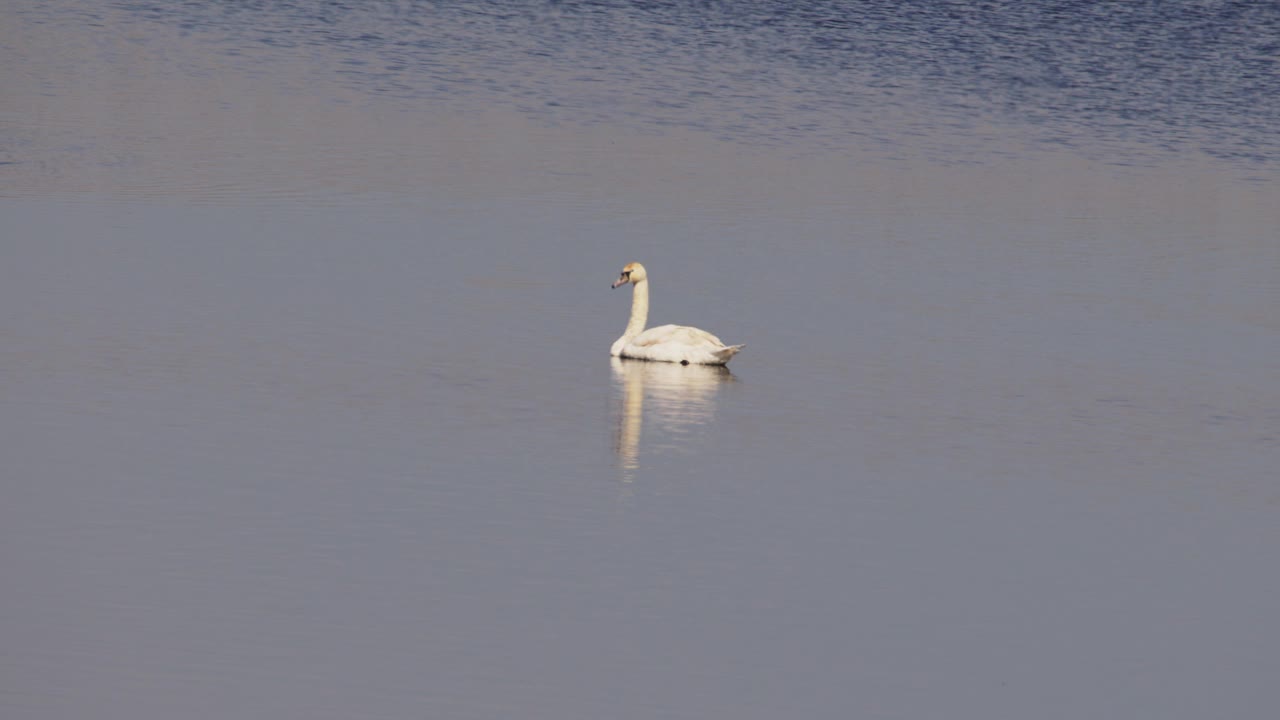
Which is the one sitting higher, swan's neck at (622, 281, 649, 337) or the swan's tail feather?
swan's neck at (622, 281, 649, 337)

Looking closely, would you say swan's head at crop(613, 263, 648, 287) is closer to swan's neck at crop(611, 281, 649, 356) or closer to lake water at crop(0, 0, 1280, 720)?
swan's neck at crop(611, 281, 649, 356)

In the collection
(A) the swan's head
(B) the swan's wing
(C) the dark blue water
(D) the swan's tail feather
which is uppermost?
(C) the dark blue water

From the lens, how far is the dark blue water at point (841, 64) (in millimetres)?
29219

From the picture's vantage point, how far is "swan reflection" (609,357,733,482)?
14.2 metres

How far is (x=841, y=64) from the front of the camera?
112 ft

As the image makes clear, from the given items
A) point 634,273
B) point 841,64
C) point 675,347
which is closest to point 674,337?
point 675,347

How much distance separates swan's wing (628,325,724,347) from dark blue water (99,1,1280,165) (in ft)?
34.9

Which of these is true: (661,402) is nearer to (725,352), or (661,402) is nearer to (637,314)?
(725,352)

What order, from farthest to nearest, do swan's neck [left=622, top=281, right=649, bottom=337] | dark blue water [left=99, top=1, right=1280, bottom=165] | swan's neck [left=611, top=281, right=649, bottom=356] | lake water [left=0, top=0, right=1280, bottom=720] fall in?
dark blue water [left=99, top=1, right=1280, bottom=165] < swan's neck [left=622, top=281, right=649, bottom=337] < swan's neck [left=611, top=281, right=649, bottom=356] < lake water [left=0, top=0, right=1280, bottom=720]

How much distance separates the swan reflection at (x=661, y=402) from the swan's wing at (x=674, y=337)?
150 millimetres

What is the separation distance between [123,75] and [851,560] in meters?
20.0

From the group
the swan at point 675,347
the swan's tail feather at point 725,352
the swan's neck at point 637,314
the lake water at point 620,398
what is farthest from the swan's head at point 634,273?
the swan's tail feather at point 725,352

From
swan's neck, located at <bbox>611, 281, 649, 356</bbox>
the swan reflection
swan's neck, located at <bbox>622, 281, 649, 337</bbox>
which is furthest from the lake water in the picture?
swan's neck, located at <bbox>622, 281, 649, 337</bbox>

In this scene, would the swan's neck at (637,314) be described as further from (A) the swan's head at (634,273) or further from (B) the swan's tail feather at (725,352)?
(B) the swan's tail feather at (725,352)
